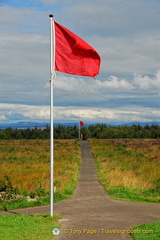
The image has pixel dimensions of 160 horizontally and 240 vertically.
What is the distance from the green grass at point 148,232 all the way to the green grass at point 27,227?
1.77 metres

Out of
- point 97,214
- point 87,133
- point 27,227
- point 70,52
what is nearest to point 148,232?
point 97,214

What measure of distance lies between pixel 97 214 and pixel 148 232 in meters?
2.10

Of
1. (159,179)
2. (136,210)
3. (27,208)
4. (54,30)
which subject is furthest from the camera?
(159,179)

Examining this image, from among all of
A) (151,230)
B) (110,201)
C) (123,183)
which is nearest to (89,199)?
(110,201)

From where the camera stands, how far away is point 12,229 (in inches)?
299

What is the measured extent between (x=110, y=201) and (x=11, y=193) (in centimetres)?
332

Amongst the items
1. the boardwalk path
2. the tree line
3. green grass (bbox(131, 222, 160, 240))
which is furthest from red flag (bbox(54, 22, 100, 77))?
the tree line

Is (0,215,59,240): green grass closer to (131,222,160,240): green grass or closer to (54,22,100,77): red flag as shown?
(131,222,160,240): green grass

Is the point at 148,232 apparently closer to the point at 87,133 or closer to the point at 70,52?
the point at 70,52

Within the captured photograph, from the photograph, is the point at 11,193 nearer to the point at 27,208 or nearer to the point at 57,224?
the point at 27,208

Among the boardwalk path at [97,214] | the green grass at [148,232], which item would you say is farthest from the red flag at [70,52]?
the green grass at [148,232]

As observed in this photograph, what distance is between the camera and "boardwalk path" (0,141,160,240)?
734cm

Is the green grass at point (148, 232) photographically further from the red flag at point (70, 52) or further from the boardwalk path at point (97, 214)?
the red flag at point (70, 52)

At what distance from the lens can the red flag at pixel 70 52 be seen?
904cm
